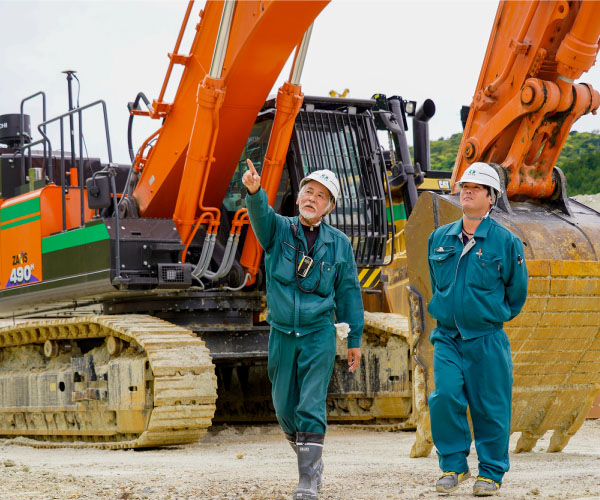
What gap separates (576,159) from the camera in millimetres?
37531

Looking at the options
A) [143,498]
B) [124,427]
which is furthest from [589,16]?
[124,427]

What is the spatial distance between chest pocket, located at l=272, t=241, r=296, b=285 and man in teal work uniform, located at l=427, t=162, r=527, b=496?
0.78 meters

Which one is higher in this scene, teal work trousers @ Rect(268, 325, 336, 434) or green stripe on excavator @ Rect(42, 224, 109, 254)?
green stripe on excavator @ Rect(42, 224, 109, 254)

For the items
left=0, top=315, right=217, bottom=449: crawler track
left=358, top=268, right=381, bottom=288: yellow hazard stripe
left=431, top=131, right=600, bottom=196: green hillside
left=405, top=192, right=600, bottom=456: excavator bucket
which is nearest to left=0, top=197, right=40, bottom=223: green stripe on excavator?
left=0, top=315, right=217, bottom=449: crawler track

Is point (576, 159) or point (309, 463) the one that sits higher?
point (576, 159)

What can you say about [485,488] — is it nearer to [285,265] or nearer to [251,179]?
[285,265]

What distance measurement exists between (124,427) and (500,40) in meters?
4.18

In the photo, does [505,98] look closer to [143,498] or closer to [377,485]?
[377,485]

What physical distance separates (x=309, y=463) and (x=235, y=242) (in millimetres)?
3793

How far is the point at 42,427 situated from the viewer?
30.4ft

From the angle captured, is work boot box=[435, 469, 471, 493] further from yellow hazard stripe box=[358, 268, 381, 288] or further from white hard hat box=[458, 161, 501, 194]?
yellow hazard stripe box=[358, 268, 381, 288]

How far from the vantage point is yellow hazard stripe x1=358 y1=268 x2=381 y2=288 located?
9539 millimetres

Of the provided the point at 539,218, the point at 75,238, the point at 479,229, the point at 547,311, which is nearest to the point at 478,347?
the point at 479,229

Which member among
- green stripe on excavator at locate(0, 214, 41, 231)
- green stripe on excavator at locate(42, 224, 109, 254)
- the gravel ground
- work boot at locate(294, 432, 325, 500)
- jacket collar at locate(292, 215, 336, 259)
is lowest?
the gravel ground
